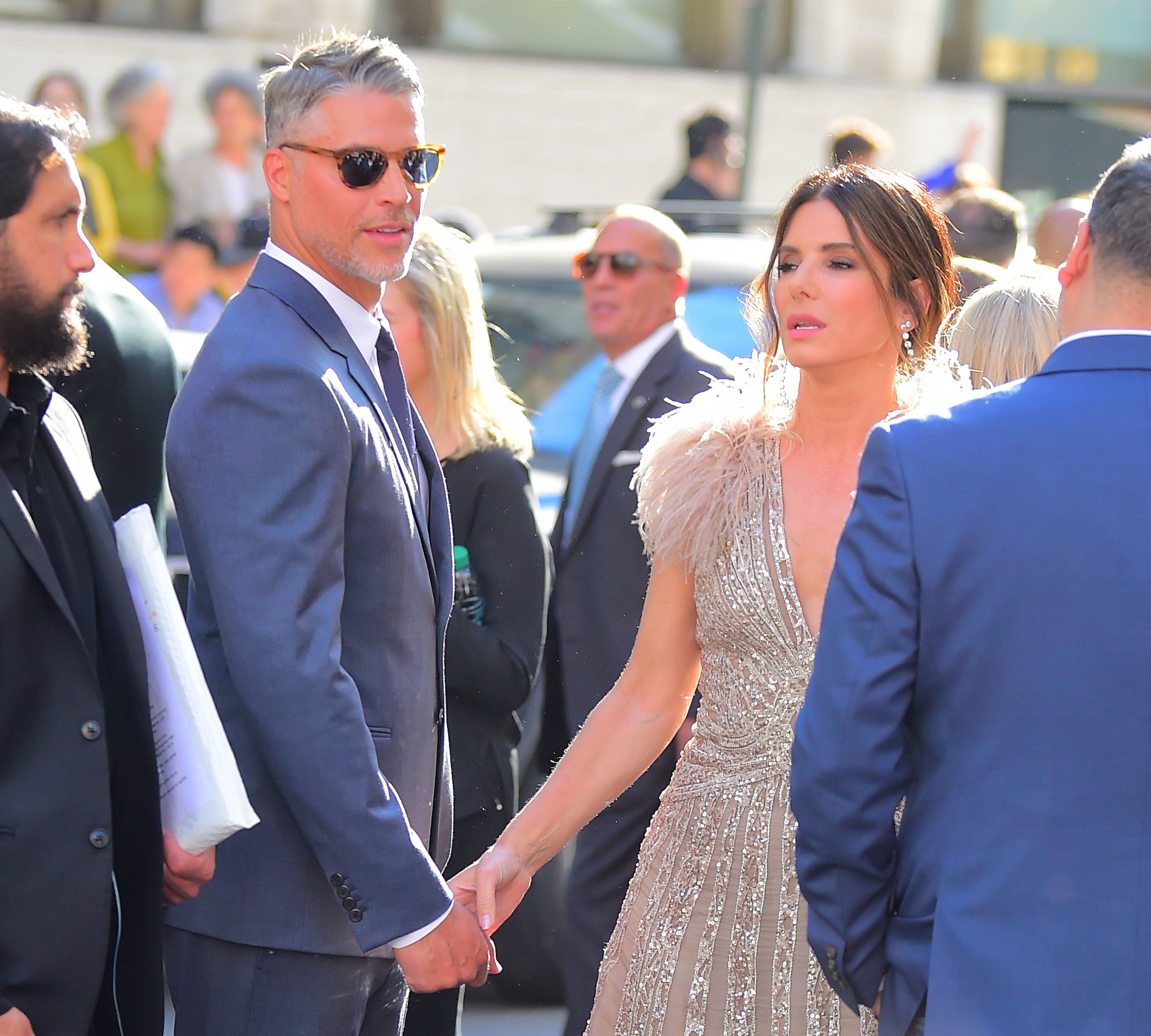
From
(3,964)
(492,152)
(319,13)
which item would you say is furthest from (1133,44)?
(3,964)

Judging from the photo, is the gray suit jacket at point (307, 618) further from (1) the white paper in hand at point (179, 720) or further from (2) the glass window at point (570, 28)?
(2) the glass window at point (570, 28)

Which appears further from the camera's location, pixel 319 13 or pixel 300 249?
pixel 319 13

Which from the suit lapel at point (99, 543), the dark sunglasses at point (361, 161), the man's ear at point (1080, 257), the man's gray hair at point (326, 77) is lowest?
the suit lapel at point (99, 543)

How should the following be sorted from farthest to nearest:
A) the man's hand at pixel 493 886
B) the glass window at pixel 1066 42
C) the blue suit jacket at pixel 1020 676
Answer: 1. the glass window at pixel 1066 42
2. the man's hand at pixel 493 886
3. the blue suit jacket at pixel 1020 676

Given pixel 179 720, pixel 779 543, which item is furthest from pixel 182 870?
pixel 779 543

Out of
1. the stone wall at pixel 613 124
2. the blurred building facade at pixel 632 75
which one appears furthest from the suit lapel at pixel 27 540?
the stone wall at pixel 613 124

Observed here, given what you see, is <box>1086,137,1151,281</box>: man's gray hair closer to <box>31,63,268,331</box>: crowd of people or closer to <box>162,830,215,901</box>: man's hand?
<box>162,830,215,901</box>: man's hand

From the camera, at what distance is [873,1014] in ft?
9.05

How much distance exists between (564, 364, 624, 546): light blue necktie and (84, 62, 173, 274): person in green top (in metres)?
5.86

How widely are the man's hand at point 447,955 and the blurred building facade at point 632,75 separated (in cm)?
1362

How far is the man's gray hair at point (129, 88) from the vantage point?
10.6 m

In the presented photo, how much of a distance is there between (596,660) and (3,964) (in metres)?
2.56

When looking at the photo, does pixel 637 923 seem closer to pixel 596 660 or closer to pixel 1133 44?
pixel 596 660

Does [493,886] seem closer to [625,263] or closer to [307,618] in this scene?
[307,618]
